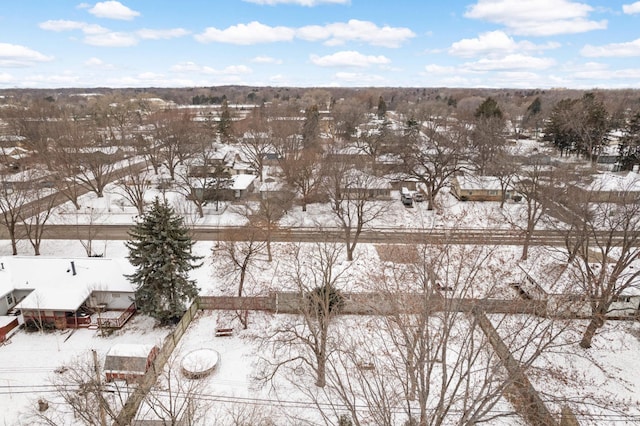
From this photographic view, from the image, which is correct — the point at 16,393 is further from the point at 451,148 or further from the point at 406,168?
the point at 451,148

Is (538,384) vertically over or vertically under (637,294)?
under

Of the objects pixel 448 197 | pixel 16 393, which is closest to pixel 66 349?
pixel 16 393

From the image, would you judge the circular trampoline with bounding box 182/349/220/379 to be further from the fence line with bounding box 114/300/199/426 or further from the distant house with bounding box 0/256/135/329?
the distant house with bounding box 0/256/135/329

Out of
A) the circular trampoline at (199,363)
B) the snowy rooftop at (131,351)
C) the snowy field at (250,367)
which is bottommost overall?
the snowy field at (250,367)

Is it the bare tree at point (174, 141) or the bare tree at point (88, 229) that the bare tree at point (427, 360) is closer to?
the bare tree at point (88, 229)

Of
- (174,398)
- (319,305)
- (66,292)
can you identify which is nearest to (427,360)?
(319,305)

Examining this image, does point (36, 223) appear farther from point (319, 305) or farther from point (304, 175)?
point (319, 305)

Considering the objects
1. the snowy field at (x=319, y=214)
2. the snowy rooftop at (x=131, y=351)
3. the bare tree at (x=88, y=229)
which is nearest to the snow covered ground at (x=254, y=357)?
the bare tree at (x=88, y=229)
